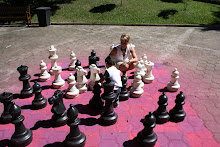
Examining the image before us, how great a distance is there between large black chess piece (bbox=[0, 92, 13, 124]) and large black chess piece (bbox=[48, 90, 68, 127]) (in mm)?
682

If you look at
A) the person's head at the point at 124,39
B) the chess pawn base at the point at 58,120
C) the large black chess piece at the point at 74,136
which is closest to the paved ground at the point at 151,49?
the person's head at the point at 124,39

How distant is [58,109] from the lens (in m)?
3.35

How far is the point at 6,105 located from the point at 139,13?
11861mm

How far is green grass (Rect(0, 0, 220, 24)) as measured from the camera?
41.8ft

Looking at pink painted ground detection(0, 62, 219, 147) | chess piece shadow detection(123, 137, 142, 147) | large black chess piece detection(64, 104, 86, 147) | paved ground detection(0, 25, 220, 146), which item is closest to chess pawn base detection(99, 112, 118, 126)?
pink painted ground detection(0, 62, 219, 147)

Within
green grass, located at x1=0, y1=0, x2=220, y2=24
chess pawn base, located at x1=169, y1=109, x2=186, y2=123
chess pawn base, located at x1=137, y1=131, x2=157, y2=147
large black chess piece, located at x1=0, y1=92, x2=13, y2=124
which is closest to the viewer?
chess pawn base, located at x1=137, y1=131, x2=157, y2=147

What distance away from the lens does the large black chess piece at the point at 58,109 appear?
10.3 ft

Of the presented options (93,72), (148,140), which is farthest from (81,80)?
(148,140)

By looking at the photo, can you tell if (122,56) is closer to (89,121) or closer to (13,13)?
(89,121)

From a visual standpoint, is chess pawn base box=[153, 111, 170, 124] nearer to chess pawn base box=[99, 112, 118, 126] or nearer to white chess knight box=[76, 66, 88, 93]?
chess pawn base box=[99, 112, 118, 126]

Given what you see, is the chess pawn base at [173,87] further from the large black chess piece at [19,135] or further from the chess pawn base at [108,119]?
the large black chess piece at [19,135]

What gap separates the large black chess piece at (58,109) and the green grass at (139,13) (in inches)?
392

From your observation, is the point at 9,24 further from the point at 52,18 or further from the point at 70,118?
the point at 70,118

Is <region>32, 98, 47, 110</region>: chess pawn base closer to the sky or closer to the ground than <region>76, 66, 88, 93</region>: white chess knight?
closer to the ground
